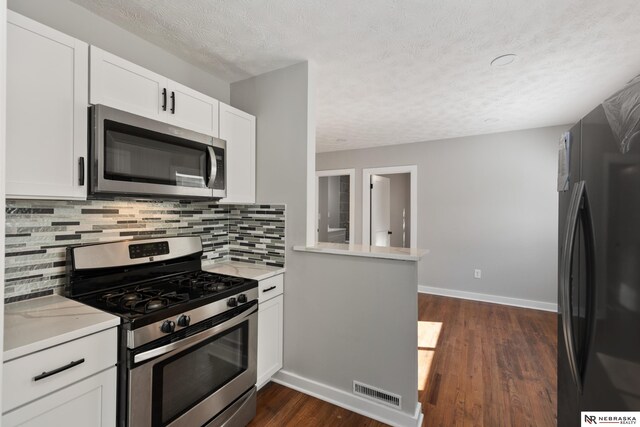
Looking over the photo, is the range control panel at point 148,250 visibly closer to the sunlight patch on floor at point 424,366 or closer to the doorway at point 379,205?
the sunlight patch on floor at point 424,366

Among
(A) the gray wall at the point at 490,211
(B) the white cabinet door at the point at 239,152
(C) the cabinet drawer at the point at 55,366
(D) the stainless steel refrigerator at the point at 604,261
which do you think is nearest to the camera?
(D) the stainless steel refrigerator at the point at 604,261

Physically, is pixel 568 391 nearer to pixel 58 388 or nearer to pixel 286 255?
pixel 286 255

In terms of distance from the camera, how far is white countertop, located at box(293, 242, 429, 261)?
186 centimetres

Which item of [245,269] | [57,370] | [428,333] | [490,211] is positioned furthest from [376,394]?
[490,211]

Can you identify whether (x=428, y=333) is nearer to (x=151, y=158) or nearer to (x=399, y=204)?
(x=151, y=158)

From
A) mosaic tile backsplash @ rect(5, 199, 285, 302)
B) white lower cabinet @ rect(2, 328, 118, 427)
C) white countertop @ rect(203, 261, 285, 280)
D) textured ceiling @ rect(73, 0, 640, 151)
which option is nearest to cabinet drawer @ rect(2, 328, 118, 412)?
white lower cabinet @ rect(2, 328, 118, 427)

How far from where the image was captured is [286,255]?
7.59ft

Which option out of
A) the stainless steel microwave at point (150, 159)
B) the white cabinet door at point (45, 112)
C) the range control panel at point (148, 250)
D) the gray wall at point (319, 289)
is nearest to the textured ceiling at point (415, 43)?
the gray wall at point (319, 289)

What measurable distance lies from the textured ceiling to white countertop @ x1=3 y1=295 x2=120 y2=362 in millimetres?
1625

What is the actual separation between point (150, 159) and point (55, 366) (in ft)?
3.39

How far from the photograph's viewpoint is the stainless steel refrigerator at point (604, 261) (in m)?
0.78

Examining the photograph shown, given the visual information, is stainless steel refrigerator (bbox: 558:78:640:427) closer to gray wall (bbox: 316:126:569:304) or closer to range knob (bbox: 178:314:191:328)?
range knob (bbox: 178:314:191:328)

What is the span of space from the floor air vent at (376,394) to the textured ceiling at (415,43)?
7.66 feet

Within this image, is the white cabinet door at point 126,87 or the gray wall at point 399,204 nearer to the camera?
the white cabinet door at point 126,87
